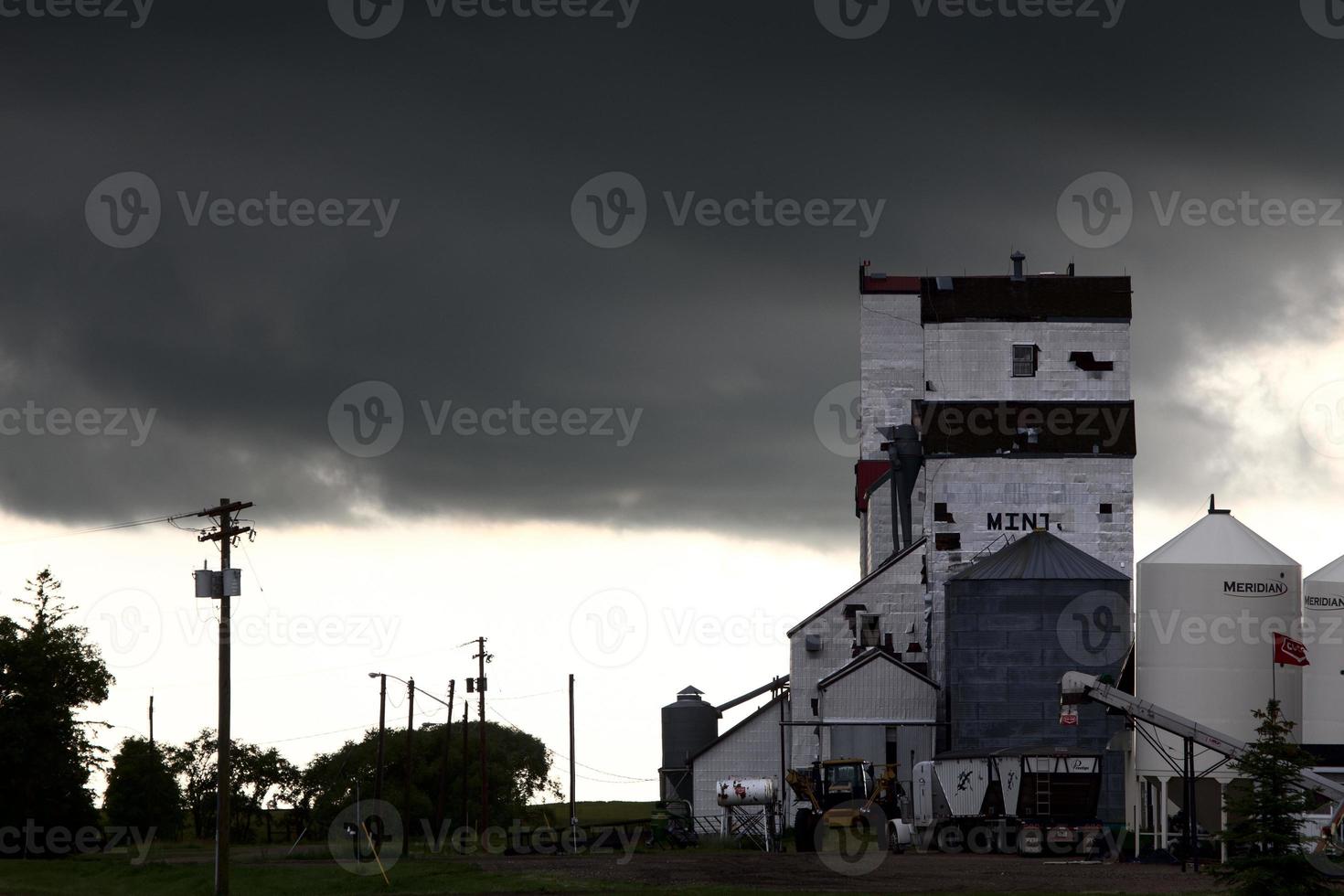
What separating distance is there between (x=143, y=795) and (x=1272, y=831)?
76389 millimetres

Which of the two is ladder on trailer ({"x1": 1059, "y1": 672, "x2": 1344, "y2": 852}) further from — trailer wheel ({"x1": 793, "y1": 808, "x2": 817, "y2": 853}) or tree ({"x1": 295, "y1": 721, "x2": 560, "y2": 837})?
tree ({"x1": 295, "y1": 721, "x2": 560, "y2": 837})

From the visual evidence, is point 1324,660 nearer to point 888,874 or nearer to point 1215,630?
point 1215,630

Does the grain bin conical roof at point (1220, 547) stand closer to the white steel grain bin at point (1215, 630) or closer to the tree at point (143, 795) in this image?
the white steel grain bin at point (1215, 630)

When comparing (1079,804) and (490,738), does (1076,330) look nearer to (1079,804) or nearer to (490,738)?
(1079,804)

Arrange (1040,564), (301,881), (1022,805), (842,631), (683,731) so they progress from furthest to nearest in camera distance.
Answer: (683,731)
(842,631)
(1040,564)
(1022,805)
(301,881)

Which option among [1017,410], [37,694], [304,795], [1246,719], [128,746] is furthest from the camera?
[304,795]

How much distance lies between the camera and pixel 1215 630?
177 feet

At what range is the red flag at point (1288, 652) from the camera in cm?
5303

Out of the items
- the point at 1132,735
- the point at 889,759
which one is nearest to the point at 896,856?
the point at 1132,735

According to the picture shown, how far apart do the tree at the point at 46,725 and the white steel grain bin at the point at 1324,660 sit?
50.4 m

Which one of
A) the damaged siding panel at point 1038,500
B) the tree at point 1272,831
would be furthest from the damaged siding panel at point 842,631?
the tree at point 1272,831

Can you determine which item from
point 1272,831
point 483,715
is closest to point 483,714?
point 483,715

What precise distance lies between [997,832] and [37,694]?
42.6m

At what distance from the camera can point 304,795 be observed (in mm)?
119188
